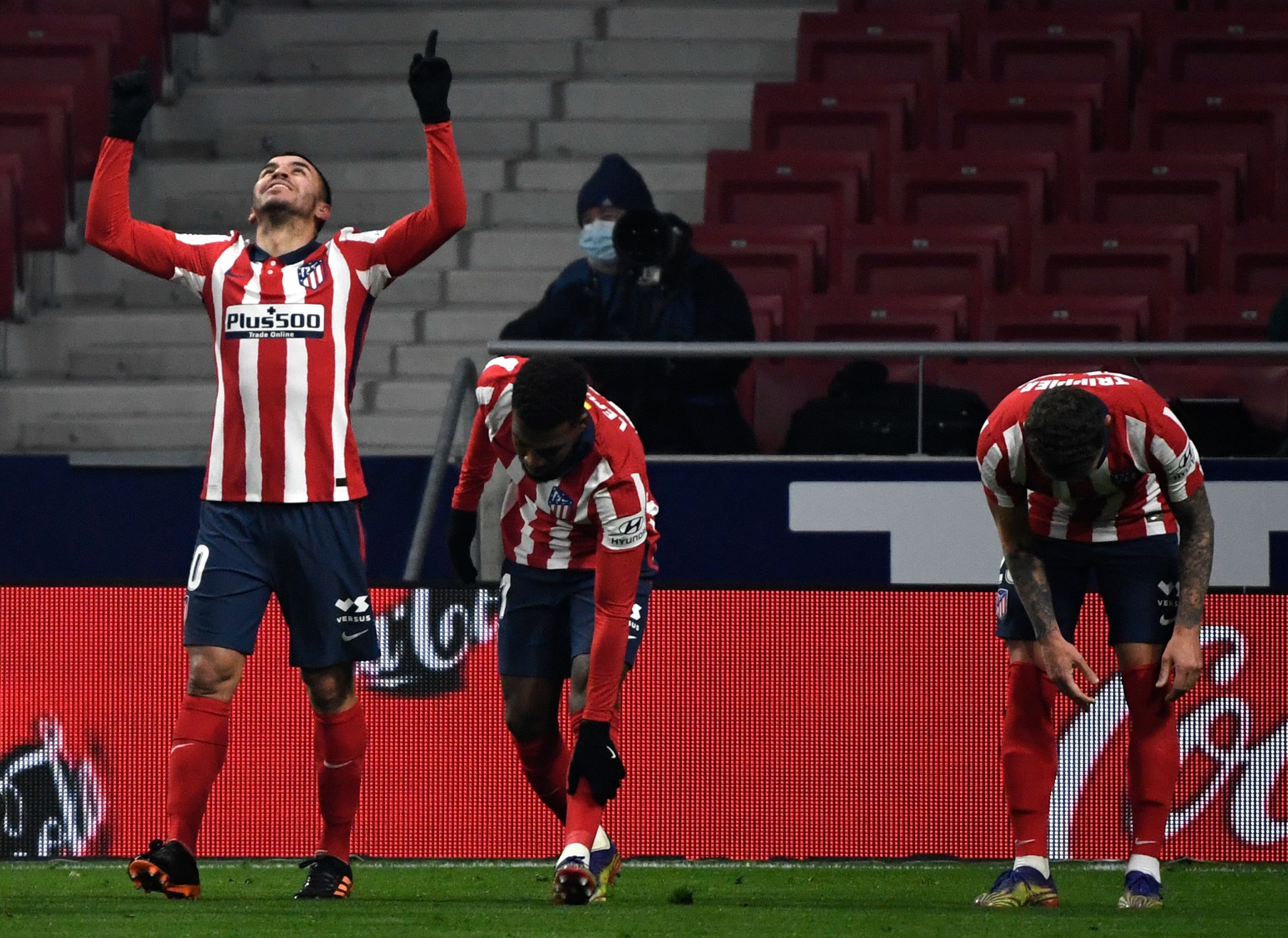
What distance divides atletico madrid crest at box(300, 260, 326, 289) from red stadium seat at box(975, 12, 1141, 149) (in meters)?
6.28

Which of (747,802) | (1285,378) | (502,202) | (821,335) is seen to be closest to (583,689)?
(747,802)

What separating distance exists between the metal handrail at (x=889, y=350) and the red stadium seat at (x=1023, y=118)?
10.9 ft

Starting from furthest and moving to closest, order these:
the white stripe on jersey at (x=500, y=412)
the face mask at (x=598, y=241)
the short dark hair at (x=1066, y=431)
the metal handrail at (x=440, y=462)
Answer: the face mask at (x=598, y=241) < the metal handrail at (x=440, y=462) < the white stripe on jersey at (x=500, y=412) < the short dark hair at (x=1066, y=431)

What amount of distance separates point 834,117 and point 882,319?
1984mm

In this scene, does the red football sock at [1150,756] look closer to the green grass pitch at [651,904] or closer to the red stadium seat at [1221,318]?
the green grass pitch at [651,904]

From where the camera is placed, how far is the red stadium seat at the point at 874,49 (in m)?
10.8

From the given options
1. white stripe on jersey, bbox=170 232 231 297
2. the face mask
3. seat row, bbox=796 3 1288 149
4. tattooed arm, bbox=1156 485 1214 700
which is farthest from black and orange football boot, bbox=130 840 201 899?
seat row, bbox=796 3 1288 149

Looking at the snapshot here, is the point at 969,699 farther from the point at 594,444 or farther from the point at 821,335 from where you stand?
the point at 821,335

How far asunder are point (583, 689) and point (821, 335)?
3.87 meters

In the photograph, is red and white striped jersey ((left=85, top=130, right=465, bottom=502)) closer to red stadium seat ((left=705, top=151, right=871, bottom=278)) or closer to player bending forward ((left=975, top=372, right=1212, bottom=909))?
player bending forward ((left=975, top=372, right=1212, bottom=909))

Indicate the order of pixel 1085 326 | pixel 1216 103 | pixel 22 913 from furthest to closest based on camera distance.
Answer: pixel 1216 103
pixel 1085 326
pixel 22 913

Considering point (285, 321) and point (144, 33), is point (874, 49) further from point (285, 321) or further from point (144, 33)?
point (285, 321)

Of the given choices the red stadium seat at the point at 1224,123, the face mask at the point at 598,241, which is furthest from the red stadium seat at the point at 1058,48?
the face mask at the point at 598,241

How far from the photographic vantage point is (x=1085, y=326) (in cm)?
891
